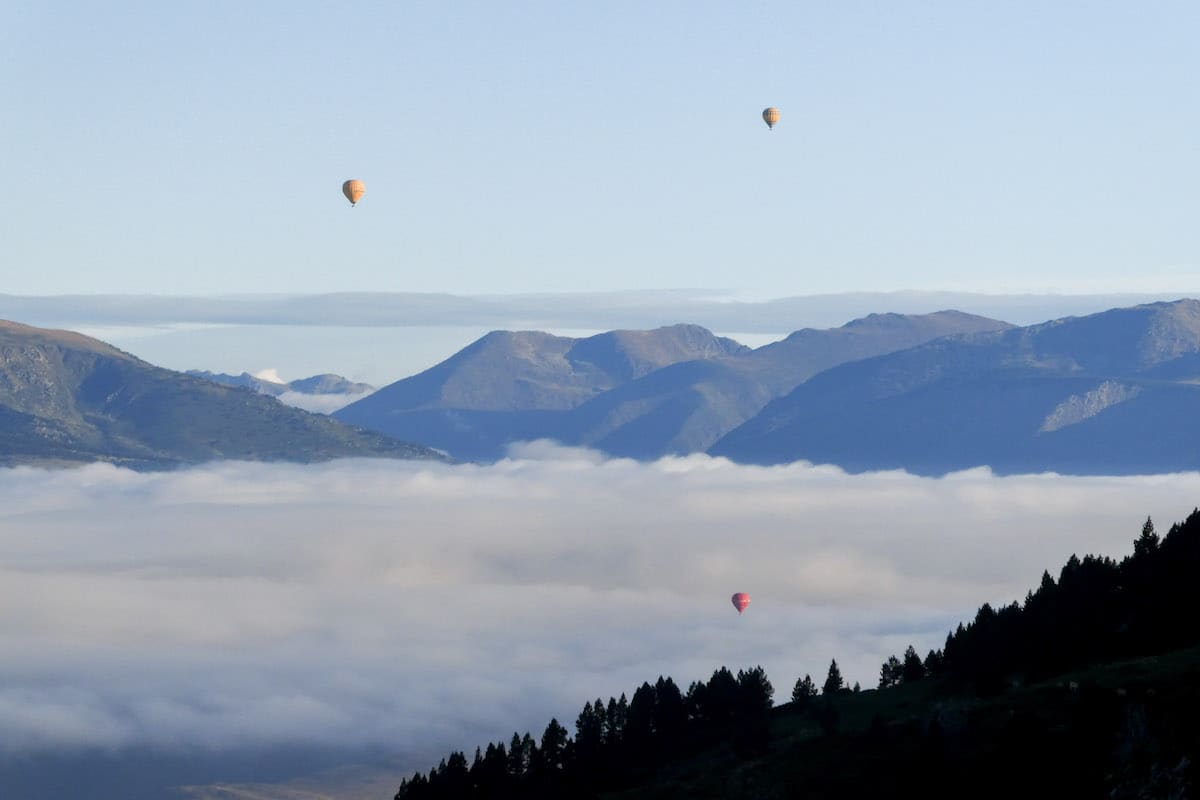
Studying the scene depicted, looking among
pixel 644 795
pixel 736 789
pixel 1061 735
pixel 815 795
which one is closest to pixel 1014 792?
pixel 1061 735

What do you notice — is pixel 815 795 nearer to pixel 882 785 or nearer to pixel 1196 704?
pixel 882 785

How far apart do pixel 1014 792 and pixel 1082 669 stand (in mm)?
37804

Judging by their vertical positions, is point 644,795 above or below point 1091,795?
below

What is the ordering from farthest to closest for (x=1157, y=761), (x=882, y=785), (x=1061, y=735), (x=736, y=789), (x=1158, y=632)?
(x=1158, y=632) → (x=736, y=789) → (x=882, y=785) → (x=1061, y=735) → (x=1157, y=761)

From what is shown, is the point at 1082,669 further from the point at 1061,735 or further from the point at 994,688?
the point at 1061,735

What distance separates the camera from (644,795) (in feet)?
643

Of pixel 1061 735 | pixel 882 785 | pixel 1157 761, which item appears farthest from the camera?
pixel 882 785

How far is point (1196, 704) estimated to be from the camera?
152750 millimetres

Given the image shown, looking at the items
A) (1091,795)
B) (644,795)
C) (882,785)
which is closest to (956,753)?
(882,785)

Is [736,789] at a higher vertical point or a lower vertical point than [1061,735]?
lower

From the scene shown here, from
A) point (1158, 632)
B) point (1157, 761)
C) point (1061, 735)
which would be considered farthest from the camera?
point (1158, 632)

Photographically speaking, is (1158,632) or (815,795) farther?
(1158,632)

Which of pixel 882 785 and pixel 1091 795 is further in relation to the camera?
pixel 882 785

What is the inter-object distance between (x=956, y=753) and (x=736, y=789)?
85.3 feet
